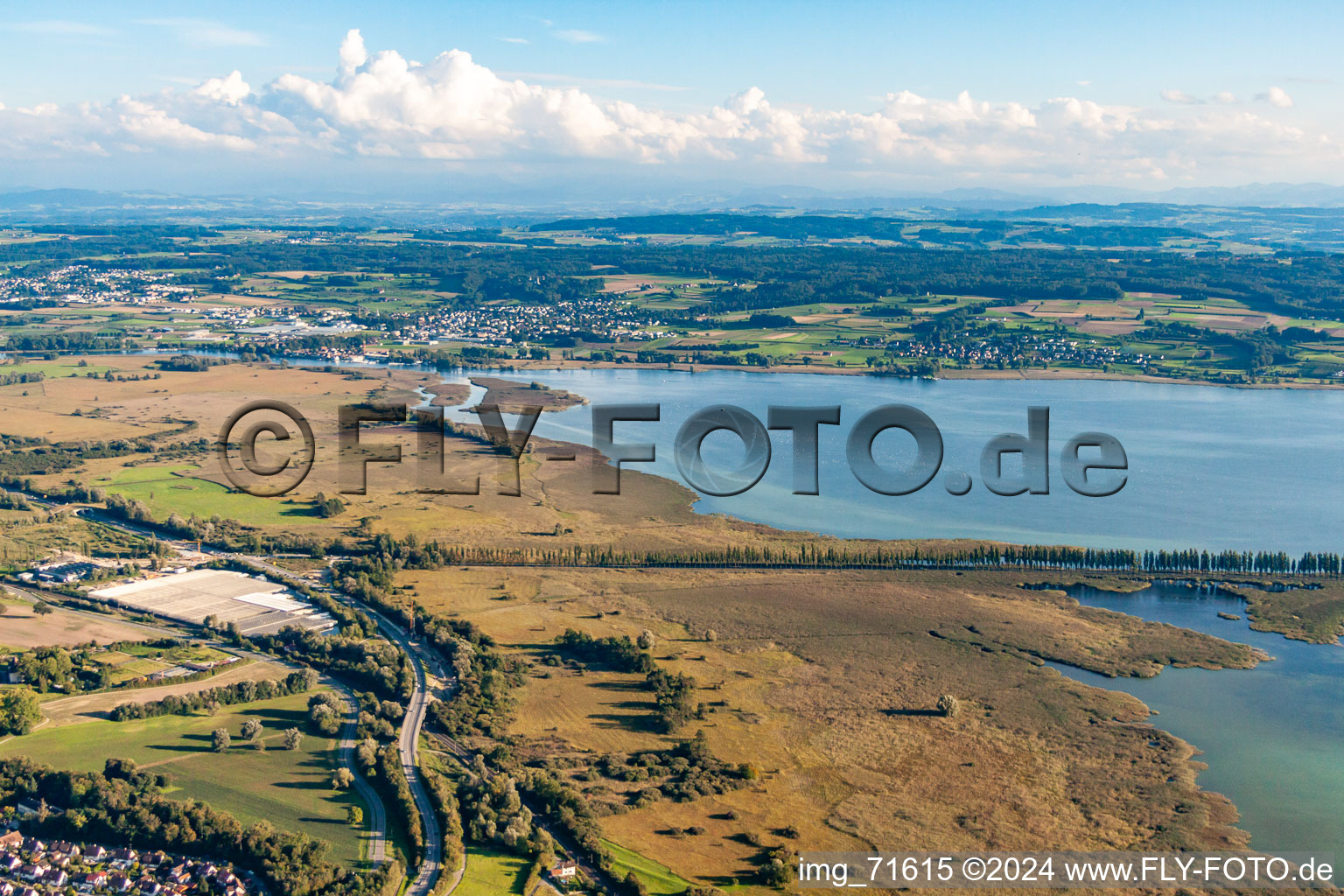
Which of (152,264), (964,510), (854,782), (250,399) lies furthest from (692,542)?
(152,264)

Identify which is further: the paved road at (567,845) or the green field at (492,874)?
the paved road at (567,845)

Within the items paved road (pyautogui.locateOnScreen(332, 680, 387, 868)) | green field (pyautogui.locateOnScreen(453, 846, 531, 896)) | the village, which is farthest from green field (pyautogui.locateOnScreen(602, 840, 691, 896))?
the village

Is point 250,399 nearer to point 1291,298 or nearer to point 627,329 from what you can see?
point 627,329

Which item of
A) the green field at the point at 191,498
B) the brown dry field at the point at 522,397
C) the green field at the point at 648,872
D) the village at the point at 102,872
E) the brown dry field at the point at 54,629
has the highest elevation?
the brown dry field at the point at 522,397

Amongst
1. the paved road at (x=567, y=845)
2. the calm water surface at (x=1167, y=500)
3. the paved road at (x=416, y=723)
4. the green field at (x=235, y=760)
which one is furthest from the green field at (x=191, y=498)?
the paved road at (x=567, y=845)

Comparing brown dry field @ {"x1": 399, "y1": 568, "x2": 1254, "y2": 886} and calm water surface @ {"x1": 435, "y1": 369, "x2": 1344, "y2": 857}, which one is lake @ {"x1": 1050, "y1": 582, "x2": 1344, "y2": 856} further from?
brown dry field @ {"x1": 399, "y1": 568, "x2": 1254, "y2": 886}

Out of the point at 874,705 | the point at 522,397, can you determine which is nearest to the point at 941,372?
the point at 522,397

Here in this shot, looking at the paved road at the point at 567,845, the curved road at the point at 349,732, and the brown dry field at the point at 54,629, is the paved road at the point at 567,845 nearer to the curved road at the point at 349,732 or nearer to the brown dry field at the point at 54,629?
the curved road at the point at 349,732
